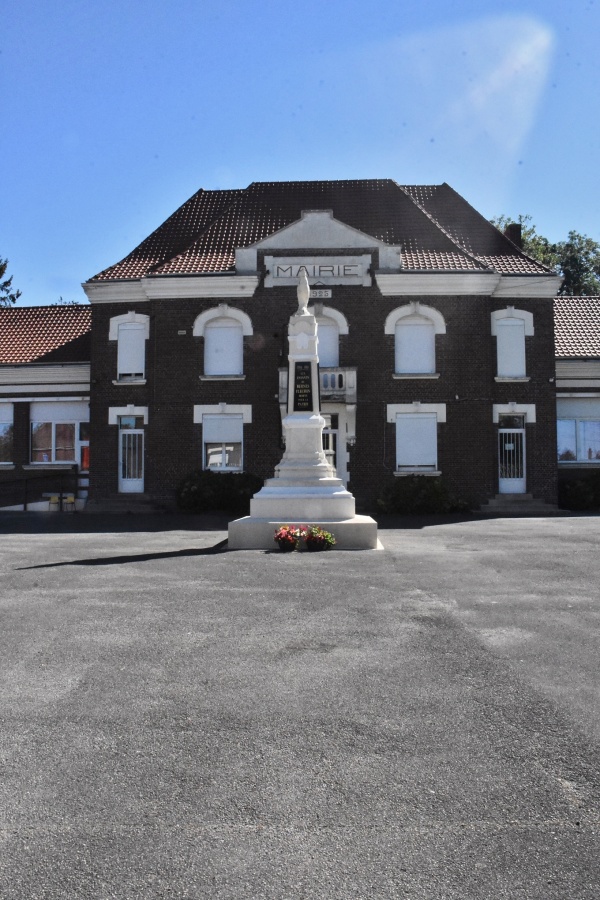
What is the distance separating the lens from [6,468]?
27516 mm

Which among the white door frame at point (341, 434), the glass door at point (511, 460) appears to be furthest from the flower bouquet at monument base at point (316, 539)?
the glass door at point (511, 460)

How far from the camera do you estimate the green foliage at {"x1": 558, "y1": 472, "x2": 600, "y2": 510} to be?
81.5 ft

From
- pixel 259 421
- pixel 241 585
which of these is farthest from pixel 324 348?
pixel 241 585

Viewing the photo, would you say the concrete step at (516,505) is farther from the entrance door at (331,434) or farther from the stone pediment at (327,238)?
the stone pediment at (327,238)

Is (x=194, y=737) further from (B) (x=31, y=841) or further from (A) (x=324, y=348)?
(A) (x=324, y=348)

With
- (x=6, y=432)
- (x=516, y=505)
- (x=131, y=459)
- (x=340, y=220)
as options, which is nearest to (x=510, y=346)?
(x=516, y=505)

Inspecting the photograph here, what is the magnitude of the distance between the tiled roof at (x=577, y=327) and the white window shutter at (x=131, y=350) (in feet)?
44.6

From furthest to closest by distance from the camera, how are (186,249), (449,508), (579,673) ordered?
1. (186,249)
2. (449,508)
3. (579,673)

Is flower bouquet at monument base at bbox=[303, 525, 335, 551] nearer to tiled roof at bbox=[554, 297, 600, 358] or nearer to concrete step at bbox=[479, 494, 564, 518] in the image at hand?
concrete step at bbox=[479, 494, 564, 518]

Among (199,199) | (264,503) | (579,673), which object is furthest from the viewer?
(199,199)

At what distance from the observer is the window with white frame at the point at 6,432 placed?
90.8 feet

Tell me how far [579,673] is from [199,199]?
27208 mm

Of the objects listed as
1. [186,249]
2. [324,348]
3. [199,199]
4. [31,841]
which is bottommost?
[31,841]

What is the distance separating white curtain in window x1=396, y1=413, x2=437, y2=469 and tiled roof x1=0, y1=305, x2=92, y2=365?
11181mm
